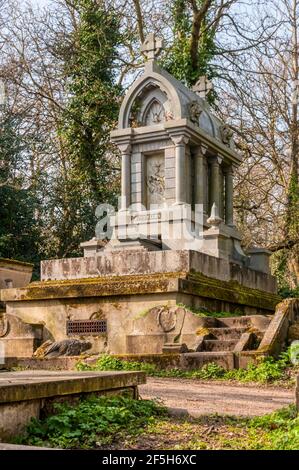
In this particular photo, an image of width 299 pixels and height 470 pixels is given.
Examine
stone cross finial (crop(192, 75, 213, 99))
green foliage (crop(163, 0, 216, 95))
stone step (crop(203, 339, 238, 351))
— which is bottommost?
stone step (crop(203, 339, 238, 351))

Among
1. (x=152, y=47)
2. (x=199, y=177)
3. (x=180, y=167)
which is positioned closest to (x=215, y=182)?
(x=199, y=177)

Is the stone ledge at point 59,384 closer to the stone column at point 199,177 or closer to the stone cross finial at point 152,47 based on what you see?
the stone column at point 199,177

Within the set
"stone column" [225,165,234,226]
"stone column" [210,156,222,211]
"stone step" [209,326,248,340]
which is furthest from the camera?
"stone column" [225,165,234,226]

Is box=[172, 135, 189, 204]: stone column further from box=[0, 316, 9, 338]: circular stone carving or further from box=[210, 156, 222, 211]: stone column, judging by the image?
box=[0, 316, 9, 338]: circular stone carving

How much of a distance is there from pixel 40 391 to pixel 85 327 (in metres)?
9.08

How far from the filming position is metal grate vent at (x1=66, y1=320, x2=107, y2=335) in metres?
14.5

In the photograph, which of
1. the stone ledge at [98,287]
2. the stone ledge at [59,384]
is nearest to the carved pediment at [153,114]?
the stone ledge at [98,287]

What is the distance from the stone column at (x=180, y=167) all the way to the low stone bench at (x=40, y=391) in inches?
402

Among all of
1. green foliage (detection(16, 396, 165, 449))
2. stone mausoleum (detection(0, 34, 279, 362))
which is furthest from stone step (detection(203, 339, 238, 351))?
green foliage (detection(16, 396, 165, 449))

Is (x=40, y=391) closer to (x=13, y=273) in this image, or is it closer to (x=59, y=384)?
(x=59, y=384)

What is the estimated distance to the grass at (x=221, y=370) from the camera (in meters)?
10.8

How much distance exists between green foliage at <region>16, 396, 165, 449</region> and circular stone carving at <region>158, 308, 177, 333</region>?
22.6 ft
